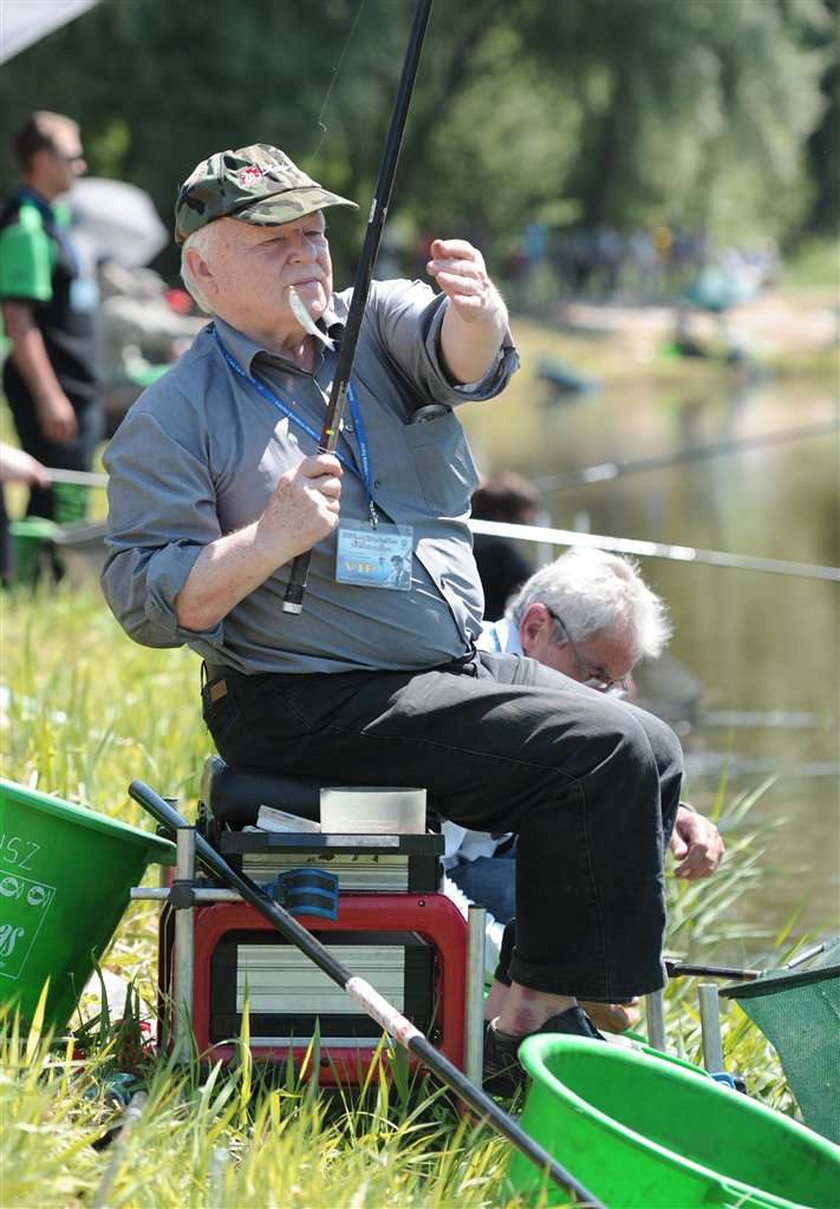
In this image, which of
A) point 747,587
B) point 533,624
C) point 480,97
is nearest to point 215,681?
point 533,624

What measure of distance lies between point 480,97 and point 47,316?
2706 cm

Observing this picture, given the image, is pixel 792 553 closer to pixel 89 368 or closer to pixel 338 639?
pixel 89 368

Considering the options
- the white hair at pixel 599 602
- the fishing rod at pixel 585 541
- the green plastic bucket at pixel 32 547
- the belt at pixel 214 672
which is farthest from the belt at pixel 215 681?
→ the green plastic bucket at pixel 32 547

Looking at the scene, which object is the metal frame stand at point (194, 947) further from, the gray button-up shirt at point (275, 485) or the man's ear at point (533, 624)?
the man's ear at point (533, 624)

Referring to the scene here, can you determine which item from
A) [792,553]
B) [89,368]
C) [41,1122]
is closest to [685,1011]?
[41,1122]

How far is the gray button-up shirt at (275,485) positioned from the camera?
310cm

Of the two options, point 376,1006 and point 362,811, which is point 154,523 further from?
point 376,1006

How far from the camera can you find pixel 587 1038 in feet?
9.40

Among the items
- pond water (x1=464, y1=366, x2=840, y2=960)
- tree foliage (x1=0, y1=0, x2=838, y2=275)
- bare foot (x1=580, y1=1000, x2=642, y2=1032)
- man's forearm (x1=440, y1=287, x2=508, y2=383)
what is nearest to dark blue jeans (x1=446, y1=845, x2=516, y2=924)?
bare foot (x1=580, y1=1000, x2=642, y2=1032)

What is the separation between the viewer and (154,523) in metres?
3.09

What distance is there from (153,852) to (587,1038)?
78 cm

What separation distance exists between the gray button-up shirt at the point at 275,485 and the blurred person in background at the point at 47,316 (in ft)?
12.5

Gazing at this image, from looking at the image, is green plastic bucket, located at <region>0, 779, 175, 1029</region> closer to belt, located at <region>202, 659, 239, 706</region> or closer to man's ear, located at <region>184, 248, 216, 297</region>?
belt, located at <region>202, 659, 239, 706</region>

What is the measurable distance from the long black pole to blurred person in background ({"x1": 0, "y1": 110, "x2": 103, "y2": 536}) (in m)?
4.02
